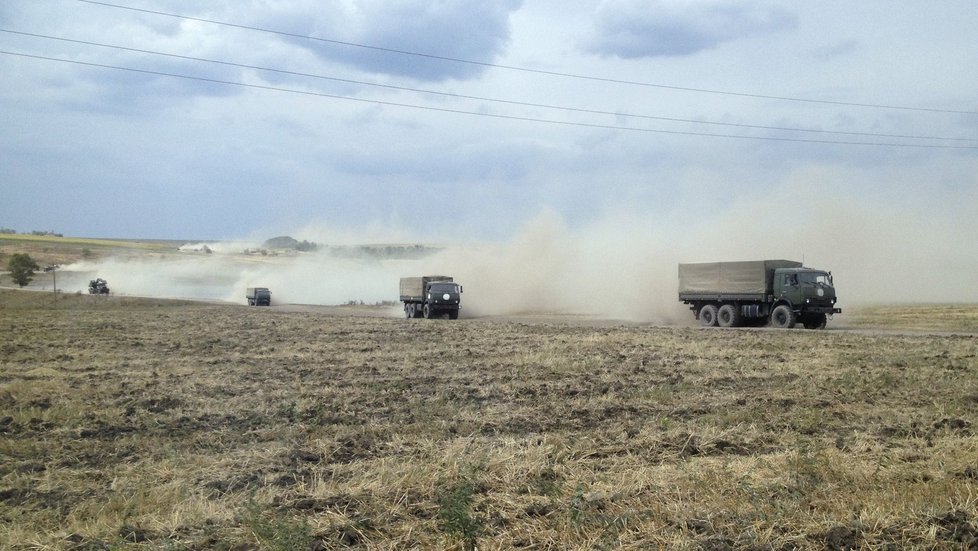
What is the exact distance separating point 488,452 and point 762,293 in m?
32.3

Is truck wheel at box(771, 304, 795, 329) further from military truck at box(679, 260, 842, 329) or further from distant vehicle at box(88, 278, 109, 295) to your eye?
distant vehicle at box(88, 278, 109, 295)

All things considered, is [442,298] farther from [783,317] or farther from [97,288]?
[97,288]

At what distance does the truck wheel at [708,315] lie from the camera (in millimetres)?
41781

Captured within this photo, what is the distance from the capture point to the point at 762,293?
127 feet

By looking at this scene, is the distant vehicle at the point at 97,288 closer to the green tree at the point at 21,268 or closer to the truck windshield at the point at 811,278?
the green tree at the point at 21,268

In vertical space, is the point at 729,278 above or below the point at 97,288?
above

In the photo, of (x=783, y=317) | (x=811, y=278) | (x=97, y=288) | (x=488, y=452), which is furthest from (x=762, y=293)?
(x=97, y=288)

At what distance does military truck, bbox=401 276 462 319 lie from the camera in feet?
163

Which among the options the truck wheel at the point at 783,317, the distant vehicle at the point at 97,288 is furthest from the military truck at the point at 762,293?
the distant vehicle at the point at 97,288

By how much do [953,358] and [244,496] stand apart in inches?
844

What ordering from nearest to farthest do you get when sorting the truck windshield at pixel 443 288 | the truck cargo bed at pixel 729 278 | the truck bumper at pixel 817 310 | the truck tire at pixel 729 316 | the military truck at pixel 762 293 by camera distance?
the truck bumper at pixel 817 310 → the military truck at pixel 762 293 → the truck cargo bed at pixel 729 278 → the truck tire at pixel 729 316 → the truck windshield at pixel 443 288

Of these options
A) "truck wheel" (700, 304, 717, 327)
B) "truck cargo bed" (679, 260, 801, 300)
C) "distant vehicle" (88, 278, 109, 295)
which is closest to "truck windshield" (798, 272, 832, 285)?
"truck cargo bed" (679, 260, 801, 300)

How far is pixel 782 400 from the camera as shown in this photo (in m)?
14.6

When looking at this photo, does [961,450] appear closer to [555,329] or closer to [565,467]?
[565,467]
